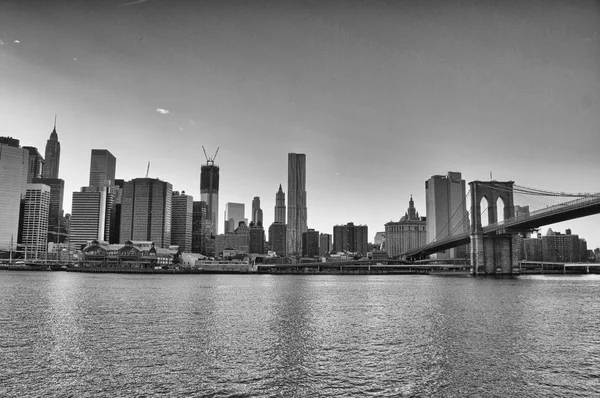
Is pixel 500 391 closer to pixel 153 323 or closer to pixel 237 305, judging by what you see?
pixel 153 323

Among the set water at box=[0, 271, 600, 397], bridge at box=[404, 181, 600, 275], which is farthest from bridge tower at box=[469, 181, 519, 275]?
water at box=[0, 271, 600, 397]

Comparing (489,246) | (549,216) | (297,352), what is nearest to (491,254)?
(489,246)

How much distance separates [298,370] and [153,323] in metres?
15.9

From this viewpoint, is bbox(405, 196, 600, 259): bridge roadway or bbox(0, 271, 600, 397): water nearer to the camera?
bbox(0, 271, 600, 397): water

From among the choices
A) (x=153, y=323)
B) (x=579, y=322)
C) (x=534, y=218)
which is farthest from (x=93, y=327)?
(x=534, y=218)

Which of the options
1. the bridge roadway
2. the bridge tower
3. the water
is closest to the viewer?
the water

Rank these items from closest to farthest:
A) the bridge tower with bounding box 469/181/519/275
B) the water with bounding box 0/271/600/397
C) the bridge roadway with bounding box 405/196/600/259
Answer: the water with bounding box 0/271/600/397, the bridge roadway with bounding box 405/196/600/259, the bridge tower with bounding box 469/181/519/275

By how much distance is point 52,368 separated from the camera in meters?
21.1

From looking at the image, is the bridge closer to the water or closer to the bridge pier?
the bridge pier

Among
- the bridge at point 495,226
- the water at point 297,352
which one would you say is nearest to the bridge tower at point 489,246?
the bridge at point 495,226

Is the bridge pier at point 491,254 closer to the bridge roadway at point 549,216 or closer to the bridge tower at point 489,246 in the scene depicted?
the bridge tower at point 489,246

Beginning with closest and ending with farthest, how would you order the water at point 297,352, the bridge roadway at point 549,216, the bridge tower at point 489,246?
the water at point 297,352
the bridge roadway at point 549,216
the bridge tower at point 489,246

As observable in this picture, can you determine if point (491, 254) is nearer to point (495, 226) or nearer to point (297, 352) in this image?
point (495, 226)

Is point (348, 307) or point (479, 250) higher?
point (479, 250)
